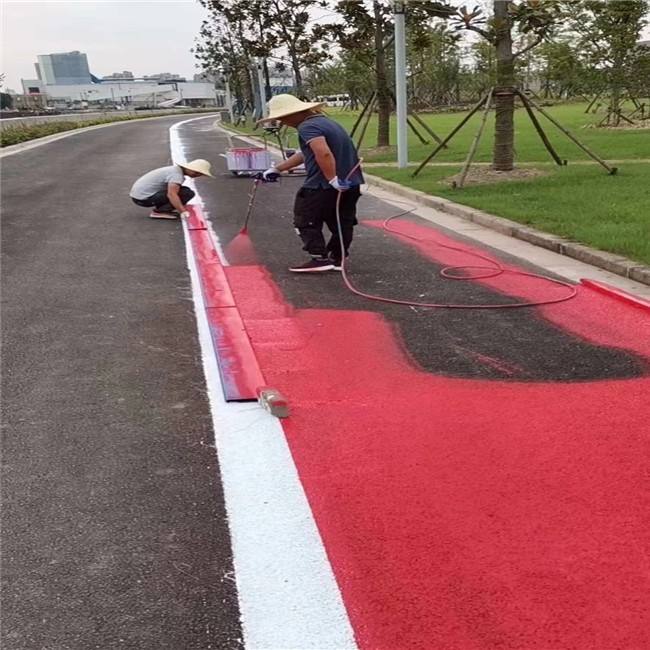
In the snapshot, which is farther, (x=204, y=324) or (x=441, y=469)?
(x=204, y=324)

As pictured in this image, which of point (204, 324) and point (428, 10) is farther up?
point (428, 10)

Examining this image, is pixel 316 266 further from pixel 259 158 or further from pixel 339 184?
pixel 259 158

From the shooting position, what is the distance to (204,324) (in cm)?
498

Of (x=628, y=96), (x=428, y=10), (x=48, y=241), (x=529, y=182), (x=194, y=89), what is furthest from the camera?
(x=194, y=89)

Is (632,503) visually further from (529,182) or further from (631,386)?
(529,182)

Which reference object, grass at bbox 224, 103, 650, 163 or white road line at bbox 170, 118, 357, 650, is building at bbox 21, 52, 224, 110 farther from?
white road line at bbox 170, 118, 357, 650

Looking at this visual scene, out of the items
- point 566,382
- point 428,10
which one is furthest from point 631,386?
point 428,10

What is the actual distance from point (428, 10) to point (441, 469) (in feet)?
33.9

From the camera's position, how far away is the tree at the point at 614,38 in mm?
17797

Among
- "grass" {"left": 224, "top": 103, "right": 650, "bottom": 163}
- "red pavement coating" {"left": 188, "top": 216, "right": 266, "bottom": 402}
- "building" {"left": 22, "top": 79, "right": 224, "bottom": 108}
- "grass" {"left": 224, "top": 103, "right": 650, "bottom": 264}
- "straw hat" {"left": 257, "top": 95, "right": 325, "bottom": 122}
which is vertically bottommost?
"building" {"left": 22, "top": 79, "right": 224, "bottom": 108}

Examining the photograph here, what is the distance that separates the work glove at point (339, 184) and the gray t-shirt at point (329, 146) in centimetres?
5

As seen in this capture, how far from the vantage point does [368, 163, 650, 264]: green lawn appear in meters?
6.63

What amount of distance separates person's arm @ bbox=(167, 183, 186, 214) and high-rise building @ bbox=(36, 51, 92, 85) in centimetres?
12630

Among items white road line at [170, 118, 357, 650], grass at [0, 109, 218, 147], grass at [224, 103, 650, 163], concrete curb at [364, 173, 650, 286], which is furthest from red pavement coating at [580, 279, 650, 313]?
grass at [0, 109, 218, 147]
